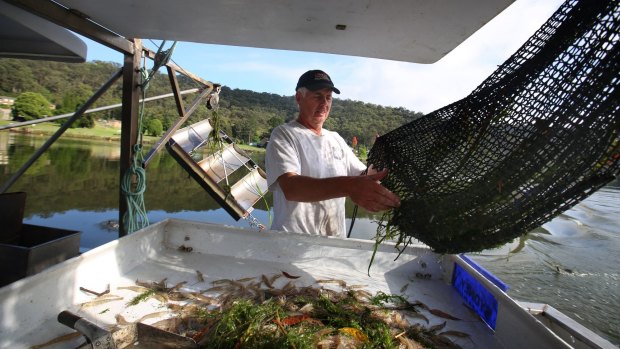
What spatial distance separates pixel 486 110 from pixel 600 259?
23574 millimetres

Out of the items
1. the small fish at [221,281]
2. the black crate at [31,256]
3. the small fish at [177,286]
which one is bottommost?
the small fish at [177,286]

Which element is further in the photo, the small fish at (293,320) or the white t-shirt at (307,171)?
the white t-shirt at (307,171)

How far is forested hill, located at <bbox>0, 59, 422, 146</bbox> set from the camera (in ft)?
134

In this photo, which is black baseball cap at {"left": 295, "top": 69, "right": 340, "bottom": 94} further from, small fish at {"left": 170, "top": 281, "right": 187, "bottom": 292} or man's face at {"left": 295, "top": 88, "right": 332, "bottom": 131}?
small fish at {"left": 170, "top": 281, "right": 187, "bottom": 292}

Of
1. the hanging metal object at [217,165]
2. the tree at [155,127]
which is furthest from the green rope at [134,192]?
the tree at [155,127]

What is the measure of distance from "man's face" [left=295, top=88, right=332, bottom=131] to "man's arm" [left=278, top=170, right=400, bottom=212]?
1.03 meters

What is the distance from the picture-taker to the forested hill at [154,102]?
4081 cm

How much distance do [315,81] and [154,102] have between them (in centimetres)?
7630

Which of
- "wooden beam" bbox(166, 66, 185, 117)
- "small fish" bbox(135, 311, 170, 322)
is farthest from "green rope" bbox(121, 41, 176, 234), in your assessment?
"small fish" bbox(135, 311, 170, 322)

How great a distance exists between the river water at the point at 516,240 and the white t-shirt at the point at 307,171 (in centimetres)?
43

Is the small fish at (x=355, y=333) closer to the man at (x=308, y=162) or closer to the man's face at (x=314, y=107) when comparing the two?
the man at (x=308, y=162)

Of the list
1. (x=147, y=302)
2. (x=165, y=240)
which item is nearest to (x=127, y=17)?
(x=165, y=240)

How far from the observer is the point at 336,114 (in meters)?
43.0

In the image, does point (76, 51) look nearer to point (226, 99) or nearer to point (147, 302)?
point (147, 302)
